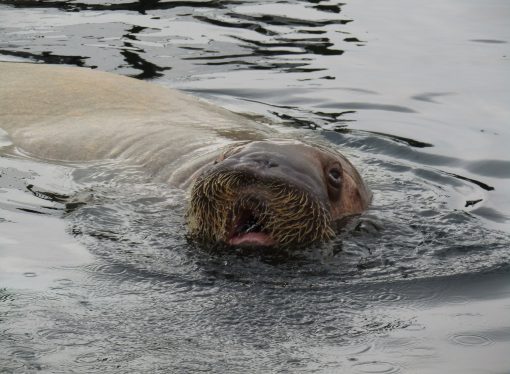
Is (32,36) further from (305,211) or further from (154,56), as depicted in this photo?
(305,211)

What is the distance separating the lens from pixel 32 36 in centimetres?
1273

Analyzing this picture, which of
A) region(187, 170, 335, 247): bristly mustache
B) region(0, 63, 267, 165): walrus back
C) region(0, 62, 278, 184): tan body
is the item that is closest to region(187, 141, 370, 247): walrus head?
region(187, 170, 335, 247): bristly mustache

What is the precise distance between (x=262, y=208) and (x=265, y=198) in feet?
0.23

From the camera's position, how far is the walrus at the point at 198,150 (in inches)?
247

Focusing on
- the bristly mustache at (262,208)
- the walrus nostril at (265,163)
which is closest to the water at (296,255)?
the bristly mustache at (262,208)

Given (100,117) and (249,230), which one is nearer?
(249,230)

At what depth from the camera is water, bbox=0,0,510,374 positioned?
5.05 m

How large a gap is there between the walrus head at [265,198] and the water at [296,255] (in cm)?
16

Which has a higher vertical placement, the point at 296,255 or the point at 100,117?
the point at 100,117

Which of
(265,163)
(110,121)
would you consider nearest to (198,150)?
(110,121)

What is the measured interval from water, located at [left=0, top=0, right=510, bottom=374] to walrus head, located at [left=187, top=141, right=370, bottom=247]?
0.16 meters

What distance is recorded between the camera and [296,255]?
6.39 metres

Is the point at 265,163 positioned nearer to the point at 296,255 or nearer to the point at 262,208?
the point at 262,208

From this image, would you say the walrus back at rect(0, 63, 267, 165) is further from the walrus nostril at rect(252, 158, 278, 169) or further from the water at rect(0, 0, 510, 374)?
the walrus nostril at rect(252, 158, 278, 169)
